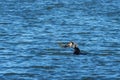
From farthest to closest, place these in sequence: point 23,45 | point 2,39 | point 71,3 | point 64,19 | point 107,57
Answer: point 71,3
point 64,19
point 2,39
point 23,45
point 107,57

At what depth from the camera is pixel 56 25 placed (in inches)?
2172

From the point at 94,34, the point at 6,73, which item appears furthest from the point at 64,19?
the point at 6,73

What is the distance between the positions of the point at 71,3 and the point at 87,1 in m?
2.64

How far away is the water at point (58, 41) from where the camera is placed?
3586 cm

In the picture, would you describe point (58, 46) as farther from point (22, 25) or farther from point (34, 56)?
point (22, 25)

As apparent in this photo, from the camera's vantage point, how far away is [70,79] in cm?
3409

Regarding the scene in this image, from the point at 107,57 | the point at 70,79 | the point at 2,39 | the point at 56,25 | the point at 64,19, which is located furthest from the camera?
the point at 64,19

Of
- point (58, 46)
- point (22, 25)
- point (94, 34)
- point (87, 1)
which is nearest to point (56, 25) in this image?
point (22, 25)

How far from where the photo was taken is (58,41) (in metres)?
46.2

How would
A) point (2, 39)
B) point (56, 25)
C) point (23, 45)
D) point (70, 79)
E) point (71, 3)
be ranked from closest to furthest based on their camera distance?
point (70, 79)
point (23, 45)
point (2, 39)
point (56, 25)
point (71, 3)

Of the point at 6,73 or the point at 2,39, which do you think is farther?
the point at 2,39

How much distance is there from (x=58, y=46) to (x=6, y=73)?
9.22 meters

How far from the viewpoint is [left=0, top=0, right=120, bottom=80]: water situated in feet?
118

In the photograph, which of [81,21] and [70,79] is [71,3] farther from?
[70,79]
